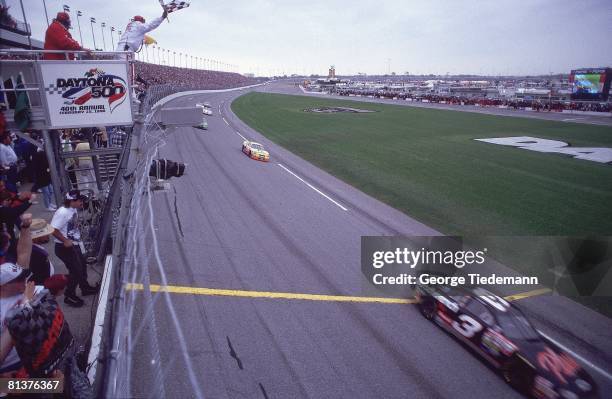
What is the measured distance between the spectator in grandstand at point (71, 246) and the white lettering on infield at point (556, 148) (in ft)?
91.2

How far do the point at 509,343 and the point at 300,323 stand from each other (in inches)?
150

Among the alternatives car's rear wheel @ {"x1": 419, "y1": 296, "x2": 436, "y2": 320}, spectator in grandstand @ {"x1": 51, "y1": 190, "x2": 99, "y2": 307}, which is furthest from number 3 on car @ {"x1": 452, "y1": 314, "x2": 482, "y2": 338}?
spectator in grandstand @ {"x1": 51, "y1": 190, "x2": 99, "y2": 307}

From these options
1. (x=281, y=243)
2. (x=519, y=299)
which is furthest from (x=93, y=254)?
(x=519, y=299)

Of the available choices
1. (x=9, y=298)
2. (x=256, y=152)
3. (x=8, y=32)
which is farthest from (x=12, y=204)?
(x=8, y=32)

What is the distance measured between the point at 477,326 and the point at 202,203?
10180 millimetres

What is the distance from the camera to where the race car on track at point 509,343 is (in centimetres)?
567

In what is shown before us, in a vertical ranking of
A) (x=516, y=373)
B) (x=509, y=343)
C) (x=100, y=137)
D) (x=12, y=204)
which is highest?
(x=100, y=137)

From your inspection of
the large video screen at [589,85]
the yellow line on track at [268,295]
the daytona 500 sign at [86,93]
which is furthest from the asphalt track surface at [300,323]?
the large video screen at [589,85]

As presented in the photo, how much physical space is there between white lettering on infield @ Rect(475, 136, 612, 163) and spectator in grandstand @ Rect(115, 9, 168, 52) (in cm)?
2600

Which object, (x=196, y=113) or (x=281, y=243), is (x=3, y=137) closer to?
(x=196, y=113)

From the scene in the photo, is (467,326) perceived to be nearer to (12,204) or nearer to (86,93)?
(12,204)

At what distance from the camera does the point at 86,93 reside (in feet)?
28.7

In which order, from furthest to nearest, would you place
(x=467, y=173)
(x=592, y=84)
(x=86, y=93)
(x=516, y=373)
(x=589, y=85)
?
(x=589, y=85) → (x=592, y=84) → (x=467, y=173) → (x=86, y=93) → (x=516, y=373)

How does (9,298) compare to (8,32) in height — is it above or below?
below
